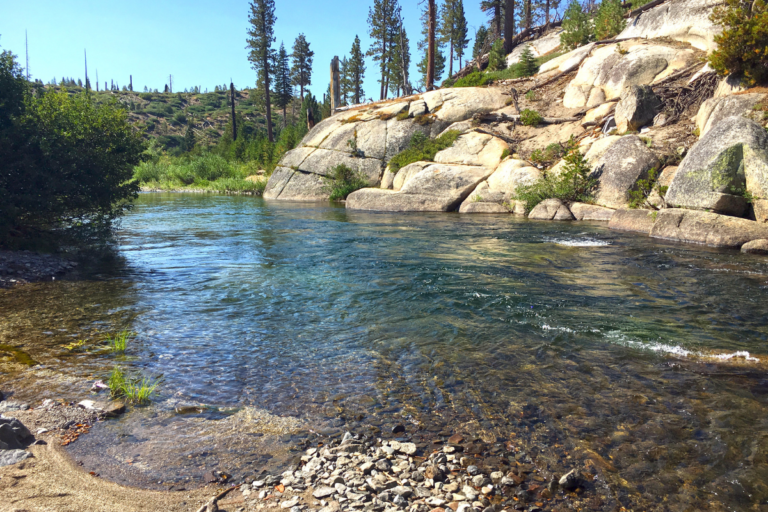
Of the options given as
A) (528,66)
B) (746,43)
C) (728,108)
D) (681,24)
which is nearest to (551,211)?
(728,108)

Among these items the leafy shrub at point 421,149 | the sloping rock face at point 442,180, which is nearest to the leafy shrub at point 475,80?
the leafy shrub at point 421,149

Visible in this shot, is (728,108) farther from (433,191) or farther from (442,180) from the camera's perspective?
(433,191)

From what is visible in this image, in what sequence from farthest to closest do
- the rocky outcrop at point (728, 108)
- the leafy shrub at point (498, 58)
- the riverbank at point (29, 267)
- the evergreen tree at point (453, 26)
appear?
the evergreen tree at point (453, 26)
the leafy shrub at point (498, 58)
the rocky outcrop at point (728, 108)
the riverbank at point (29, 267)

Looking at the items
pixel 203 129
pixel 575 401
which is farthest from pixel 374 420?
pixel 203 129

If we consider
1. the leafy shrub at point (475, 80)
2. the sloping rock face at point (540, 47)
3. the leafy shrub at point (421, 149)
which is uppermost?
the sloping rock face at point (540, 47)

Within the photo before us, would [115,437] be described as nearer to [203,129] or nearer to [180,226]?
[180,226]

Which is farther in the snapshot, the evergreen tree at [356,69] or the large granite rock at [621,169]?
the evergreen tree at [356,69]

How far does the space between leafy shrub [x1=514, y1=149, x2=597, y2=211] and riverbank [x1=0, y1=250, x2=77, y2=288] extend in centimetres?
1520

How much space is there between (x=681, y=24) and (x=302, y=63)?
57.3 meters

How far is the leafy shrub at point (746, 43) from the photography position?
14.1m

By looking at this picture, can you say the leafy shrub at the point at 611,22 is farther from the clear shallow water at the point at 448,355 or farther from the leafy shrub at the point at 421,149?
the clear shallow water at the point at 448,355

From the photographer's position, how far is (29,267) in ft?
29.3

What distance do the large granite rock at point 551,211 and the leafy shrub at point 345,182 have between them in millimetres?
12041

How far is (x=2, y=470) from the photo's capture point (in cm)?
314
